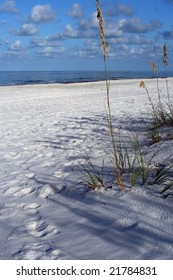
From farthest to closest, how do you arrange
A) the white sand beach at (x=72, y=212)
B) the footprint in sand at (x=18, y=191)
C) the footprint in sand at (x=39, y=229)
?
1. the footprint in sand at (x=18, y=191)
2. the footprint in sand at (x=39, y=229)
3. the white sand beach at (x=72, y=212)

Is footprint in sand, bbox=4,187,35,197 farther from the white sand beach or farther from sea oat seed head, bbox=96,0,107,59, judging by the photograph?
sea oat seed head, bbox=96,0,107,59

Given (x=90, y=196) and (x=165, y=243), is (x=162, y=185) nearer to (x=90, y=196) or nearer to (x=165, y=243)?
(x=90, y=196)

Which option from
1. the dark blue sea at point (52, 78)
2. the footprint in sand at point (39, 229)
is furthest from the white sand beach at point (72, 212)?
the dark blue sea at point (52, 78)

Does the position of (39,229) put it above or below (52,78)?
below

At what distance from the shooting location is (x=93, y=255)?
2.33 m

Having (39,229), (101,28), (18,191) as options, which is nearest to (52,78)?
(18,191)

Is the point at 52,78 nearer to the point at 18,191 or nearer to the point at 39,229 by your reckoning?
the point at 18,191

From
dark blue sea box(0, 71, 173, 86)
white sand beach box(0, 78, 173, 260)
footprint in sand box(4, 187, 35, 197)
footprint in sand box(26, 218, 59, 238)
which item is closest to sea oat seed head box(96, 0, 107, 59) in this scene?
white sand beach box(0, 78, 173, 260)

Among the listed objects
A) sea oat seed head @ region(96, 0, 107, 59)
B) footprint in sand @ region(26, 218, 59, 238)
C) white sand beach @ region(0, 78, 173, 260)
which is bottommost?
footprint in sand @ region(26, 218, 59, 238)

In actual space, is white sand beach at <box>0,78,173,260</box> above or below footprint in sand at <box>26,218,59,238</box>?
above

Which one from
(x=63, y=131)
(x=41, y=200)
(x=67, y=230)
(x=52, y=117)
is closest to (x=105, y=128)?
(x=63, y=131)

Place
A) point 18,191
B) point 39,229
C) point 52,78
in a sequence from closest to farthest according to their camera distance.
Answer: point 39,229, point 18,191, point 52,78

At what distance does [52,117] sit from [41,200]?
5.78m

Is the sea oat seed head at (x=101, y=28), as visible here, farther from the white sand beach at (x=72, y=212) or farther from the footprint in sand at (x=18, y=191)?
the footprint in sand at (x=18, y=191)
